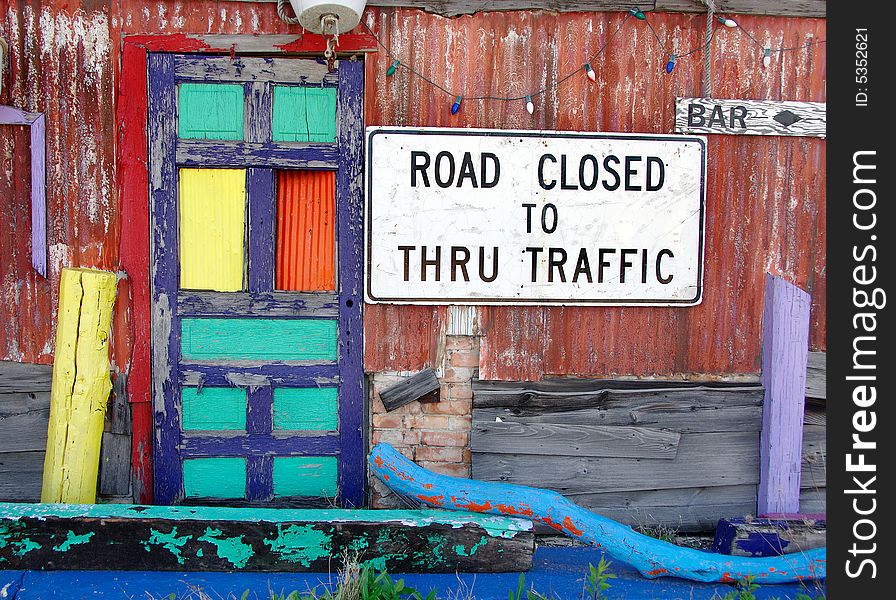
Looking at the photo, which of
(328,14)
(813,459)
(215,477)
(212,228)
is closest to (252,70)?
(328,14)

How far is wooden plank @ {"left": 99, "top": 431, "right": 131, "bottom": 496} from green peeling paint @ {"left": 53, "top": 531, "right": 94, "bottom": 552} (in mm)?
667

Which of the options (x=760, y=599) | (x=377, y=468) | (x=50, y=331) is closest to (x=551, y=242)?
(x=377, y=468)

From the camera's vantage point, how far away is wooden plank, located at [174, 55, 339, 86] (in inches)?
150

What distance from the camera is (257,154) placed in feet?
12.7

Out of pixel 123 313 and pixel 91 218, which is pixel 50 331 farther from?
pixel 91 218

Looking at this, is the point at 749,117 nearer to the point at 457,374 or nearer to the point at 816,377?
the point at 816,377

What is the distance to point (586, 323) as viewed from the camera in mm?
4043

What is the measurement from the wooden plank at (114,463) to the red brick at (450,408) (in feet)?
6.21

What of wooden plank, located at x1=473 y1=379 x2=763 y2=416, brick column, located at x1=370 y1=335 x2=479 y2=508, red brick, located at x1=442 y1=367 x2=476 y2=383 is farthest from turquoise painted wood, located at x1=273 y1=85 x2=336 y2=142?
→ wooden plank, located at x1=473 y1=379 x2=763 y2=416

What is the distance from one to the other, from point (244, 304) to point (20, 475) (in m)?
1.78

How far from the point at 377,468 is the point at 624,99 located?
9.06 feet

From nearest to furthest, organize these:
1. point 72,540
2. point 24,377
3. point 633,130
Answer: point 72,540 → point 24,377 → point 633,130

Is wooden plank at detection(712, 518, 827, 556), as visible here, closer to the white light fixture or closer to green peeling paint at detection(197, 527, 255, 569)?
green peeling paint at detection(197, 527, 255, 569)

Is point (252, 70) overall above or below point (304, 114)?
above
